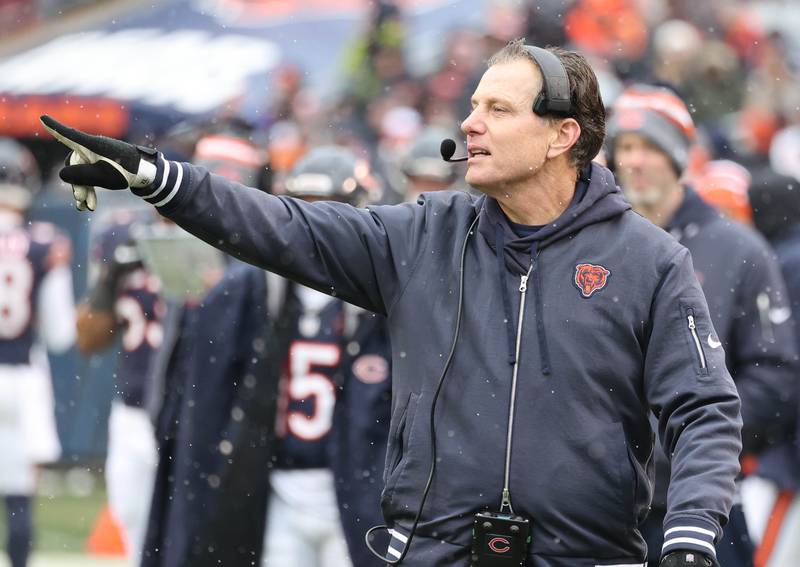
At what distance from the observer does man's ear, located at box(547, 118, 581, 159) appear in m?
4.25

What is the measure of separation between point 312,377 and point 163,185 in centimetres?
293

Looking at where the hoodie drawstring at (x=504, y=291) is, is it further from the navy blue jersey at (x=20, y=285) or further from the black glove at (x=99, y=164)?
the navy blue jersey at (x=20, y=285)

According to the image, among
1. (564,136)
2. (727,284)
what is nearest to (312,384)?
(727,284)

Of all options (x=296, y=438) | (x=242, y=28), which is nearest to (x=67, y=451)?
(x=242, y=28)

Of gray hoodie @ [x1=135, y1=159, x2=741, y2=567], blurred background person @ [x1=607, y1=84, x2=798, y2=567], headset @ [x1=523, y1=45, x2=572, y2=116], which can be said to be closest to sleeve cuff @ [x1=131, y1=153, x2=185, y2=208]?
gray hoodie @ [x1=135, y1=159, x2=741, y2=567]

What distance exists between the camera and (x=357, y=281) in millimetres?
4211

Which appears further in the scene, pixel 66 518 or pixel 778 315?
pixel 66 518

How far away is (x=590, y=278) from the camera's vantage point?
13.3 feet

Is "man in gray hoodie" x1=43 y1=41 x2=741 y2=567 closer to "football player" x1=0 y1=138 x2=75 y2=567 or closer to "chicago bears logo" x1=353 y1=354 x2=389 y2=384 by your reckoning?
"chicago bears logo" x1=353 y1=354 x2=389 y2=384

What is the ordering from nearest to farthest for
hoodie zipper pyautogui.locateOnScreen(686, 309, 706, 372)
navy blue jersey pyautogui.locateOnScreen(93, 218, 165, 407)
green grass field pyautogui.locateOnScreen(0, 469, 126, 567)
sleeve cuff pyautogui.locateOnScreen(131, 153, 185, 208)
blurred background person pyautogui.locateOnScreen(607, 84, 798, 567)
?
1. sleeve cuff pyautogui.locateOnScreen(131, 153, 185, 208)
2. hoodie zipper pyautogui.locateOnScreen(686, 309, 706, 372)
3. blurred background person pyautogui.locateOnScreen(607, 84, 798, 567)
4. navy blue jersey pyautogui.locateOnScreen(93, 218, 165, 407)
5. green grass field pyautogui.locateOnScreen(0, 469, 126, 567)

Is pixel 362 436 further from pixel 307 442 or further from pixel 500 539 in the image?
pixel 500 539

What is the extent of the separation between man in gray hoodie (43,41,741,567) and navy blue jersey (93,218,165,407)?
4.33 metres

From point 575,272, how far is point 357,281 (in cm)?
57

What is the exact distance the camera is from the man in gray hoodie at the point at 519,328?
12.8 ft
